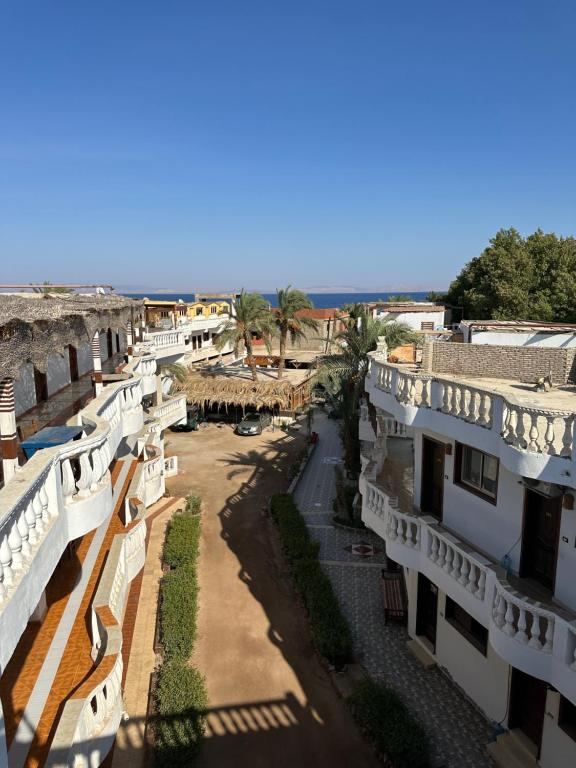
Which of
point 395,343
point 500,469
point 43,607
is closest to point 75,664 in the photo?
point 43,607

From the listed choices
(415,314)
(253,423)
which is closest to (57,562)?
(253,423)

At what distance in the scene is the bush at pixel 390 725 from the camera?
31.4 ft

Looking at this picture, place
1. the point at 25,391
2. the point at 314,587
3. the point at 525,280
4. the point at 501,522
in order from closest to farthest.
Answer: the point at 501,522
the point at 25,391
the point at 314,587
the point at 525,280

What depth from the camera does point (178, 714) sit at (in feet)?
35.3

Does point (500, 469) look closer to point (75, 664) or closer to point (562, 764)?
point (562, 764)

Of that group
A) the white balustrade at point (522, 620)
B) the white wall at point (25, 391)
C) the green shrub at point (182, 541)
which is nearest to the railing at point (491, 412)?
the white balustrade at point (522, 620)

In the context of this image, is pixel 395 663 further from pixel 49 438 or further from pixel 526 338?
pixel 526 338

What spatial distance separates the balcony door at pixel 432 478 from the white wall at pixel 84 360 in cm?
1092

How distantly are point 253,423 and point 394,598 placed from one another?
2187 centimetres

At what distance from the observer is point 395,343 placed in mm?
19547

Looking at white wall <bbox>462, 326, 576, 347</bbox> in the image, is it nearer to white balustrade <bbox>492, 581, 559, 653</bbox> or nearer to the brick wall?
the brick wall

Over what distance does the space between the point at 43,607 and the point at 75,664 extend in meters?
1.50

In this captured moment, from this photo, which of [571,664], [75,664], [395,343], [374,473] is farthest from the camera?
[395,343]

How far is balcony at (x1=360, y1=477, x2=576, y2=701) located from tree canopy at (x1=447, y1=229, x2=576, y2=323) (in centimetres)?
3092
